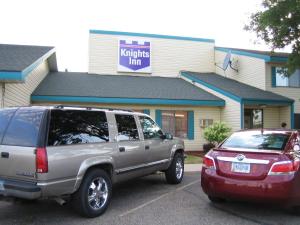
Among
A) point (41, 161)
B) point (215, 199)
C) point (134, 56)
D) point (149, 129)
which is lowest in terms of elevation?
point (215, 199)

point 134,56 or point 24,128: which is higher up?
point 134,56

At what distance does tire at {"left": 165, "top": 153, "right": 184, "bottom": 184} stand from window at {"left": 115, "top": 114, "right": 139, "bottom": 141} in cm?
194

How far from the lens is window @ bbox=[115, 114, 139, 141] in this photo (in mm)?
7383

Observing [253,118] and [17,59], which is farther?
[253,118]

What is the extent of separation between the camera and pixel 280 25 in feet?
47.9

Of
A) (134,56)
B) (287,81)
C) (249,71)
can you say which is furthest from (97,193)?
(134,56)

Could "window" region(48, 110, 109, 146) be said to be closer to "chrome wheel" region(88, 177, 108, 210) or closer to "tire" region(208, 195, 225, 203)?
"chrome wheel" region(88, 177, 108, 210)

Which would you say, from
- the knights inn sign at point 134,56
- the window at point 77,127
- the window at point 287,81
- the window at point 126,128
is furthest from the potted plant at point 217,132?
the window at point 77,127

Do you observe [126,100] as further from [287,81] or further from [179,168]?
[287,81]

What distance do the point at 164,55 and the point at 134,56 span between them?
2073mm

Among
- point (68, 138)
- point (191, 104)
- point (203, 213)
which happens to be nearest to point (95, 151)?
point (68, 138)

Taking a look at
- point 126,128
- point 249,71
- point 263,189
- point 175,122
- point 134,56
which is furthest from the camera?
point 134,56

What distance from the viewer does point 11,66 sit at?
36.1 ft

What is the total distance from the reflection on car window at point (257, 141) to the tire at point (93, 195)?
2354 mm
